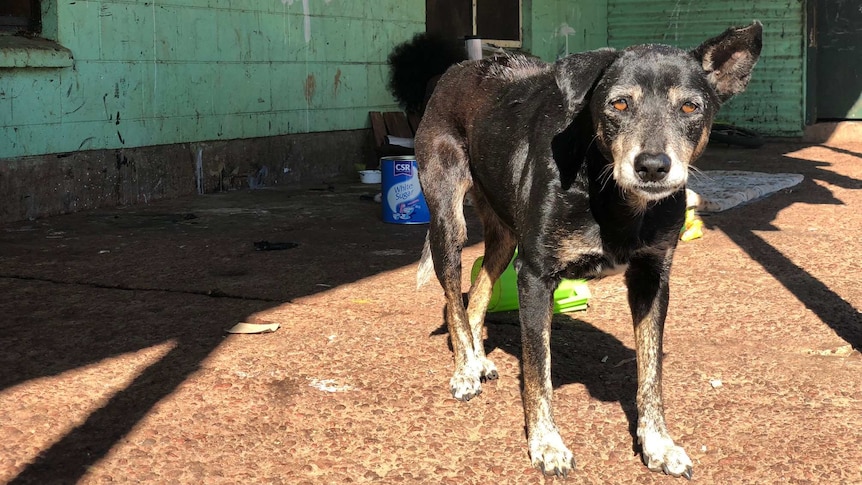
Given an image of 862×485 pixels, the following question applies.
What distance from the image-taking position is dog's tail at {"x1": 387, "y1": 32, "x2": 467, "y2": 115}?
1187 centimetres

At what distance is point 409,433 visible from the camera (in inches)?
143

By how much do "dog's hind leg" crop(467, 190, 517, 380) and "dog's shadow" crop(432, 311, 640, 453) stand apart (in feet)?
0.85

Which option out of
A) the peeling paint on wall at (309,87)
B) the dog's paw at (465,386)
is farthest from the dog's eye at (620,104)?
the peeling paint on wall at (309,87)

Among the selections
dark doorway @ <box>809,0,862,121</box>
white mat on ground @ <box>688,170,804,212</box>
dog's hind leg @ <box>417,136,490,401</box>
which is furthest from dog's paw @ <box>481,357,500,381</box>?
dark doorway @ <box>809,0,862,121</box>

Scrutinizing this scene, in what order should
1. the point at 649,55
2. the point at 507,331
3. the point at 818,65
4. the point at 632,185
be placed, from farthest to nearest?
the point at 818,65
the point at 507,331
the point at 649,55
the point at 632,185

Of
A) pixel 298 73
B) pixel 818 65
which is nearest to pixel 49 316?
pixel 298 73

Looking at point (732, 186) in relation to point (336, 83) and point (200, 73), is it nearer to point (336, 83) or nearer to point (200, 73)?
point (336, 83)

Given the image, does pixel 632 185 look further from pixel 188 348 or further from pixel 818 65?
pixel 818 65

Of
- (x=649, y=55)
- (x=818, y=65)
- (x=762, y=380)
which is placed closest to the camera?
(x=649, y=55)

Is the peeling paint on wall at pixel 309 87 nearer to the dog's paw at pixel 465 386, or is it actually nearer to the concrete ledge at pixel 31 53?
the concrete ledge at pixel 31 53

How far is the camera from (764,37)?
50.3 ft

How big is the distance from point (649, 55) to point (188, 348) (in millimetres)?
2626

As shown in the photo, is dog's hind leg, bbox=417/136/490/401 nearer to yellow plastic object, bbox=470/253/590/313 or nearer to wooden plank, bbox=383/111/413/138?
yellow plastic object, bbox=470/253/590/313

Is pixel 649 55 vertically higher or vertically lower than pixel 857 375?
higher
